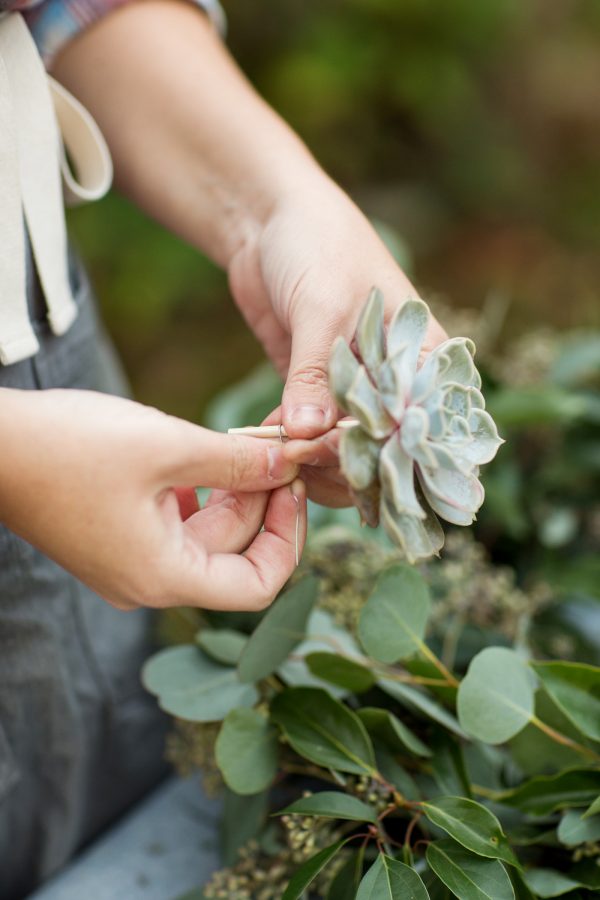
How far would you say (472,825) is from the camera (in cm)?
52

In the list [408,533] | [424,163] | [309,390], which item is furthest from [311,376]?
[424,163]

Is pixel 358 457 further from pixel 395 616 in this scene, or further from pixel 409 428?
pixel 395 616

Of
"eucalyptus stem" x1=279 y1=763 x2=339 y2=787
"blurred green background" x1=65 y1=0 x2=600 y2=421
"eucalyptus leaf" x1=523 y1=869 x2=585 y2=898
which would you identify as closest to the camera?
"eucalyptus leaf" x1=523 y1=869 x2=585 y2=898

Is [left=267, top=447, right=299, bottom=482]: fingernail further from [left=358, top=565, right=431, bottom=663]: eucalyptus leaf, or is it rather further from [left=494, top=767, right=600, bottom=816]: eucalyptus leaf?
[left=494, top=767, right=600, bottom=816]: eucalyptus leaf

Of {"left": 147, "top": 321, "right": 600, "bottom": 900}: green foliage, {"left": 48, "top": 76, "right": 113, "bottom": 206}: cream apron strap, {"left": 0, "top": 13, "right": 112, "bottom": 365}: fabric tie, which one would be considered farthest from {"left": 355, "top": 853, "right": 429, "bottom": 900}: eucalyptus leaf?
{"left": 48, "top": 76, "right": 113, "bottom": 206}: cream apron strap

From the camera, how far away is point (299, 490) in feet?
1.74

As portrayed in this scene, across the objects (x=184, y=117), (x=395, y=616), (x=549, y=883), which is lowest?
(x=549, y=883)

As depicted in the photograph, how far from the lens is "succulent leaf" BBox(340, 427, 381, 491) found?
438 mm

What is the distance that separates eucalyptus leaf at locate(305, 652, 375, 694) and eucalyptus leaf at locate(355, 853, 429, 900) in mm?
139

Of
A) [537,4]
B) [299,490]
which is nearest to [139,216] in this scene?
[537,4]

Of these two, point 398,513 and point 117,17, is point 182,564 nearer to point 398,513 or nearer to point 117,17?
point 398,513

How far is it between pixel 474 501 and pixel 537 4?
268 centimetres

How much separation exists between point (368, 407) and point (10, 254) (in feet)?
0.98

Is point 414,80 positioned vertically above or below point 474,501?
below
